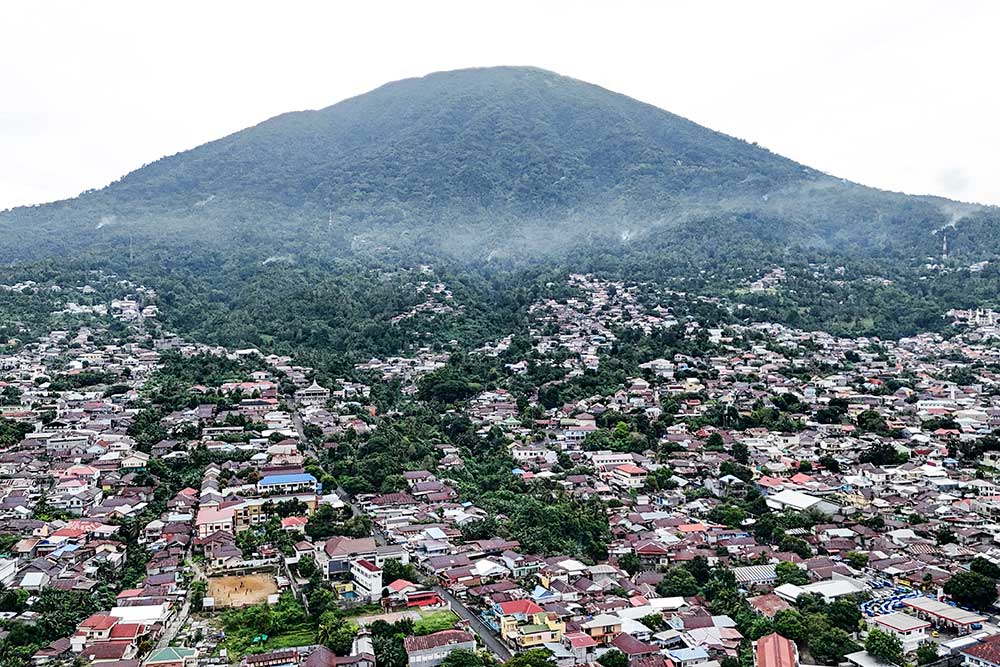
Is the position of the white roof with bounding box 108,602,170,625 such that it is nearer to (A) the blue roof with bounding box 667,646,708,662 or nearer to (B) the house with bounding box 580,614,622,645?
(B) the house with bounding box 580,614,622,645

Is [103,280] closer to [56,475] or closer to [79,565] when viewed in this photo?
[56,475]

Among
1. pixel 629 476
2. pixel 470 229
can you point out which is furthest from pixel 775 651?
pixel 470 229

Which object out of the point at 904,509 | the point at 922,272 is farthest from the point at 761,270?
the point at 904,509

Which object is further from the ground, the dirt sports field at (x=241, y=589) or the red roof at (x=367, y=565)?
the red roof at (x=367, y=565)

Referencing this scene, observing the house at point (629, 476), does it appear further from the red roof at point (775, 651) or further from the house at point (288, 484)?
the red roof at point (775, 651)

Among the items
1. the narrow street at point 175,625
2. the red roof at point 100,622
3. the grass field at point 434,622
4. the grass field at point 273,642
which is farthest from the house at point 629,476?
the red roof at point 100,622

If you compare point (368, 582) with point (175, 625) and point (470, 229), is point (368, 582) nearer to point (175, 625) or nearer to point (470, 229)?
point (175, 625)
